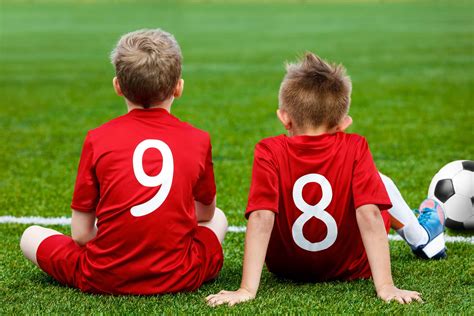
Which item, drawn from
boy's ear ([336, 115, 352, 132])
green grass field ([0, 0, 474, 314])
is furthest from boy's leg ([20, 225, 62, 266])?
boy's ear ([336, 115, 352, 132])

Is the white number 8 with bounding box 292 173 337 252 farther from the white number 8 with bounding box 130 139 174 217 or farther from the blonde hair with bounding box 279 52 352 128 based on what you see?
the white number 8 with bounding box 130 139 174 217

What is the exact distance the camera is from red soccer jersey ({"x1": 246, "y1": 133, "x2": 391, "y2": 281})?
12.3 ft

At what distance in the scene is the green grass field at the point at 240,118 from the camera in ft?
12.5

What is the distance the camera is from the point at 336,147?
12.5 ft

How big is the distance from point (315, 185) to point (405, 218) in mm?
735

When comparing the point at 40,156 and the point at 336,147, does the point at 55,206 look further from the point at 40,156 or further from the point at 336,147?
the point at 336,147

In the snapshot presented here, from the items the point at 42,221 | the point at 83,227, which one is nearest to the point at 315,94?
the point at 83,227

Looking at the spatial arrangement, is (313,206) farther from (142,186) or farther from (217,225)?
(142,186)

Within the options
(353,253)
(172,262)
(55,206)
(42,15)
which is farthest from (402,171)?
(42,15)

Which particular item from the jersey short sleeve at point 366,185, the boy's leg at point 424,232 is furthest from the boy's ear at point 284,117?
the boy's leg at point 424,232

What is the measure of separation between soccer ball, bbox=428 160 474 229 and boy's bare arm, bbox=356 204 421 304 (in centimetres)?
167

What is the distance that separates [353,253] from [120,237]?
3.41 feet

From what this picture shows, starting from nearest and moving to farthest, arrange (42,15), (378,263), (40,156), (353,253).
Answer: (378,263), (353,253), (40,156), (42,15)

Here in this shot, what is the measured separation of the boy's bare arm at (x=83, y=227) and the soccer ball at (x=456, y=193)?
2338 mm
